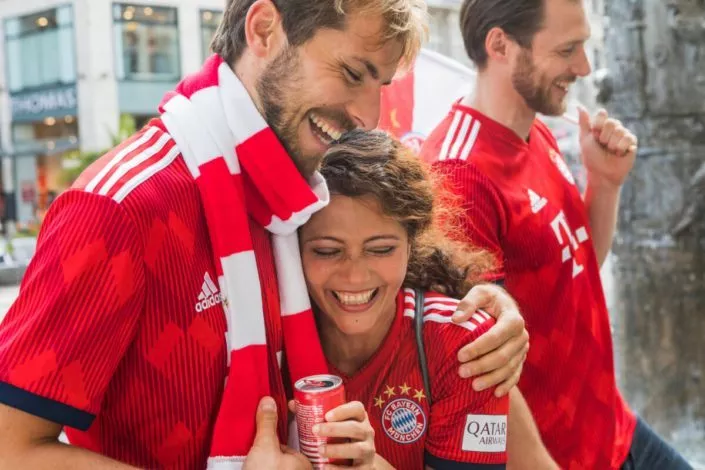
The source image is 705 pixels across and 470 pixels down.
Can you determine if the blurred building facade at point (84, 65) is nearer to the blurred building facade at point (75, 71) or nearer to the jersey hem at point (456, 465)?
the blurred building facade at point (75, 71)

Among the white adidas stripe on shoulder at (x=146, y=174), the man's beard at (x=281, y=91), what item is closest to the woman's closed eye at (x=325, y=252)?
the man's beard at (x=281, y=91)

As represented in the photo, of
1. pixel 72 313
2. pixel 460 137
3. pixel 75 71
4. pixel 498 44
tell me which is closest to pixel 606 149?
pixel 498 44

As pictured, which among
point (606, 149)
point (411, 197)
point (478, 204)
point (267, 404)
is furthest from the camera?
point (606, 149)

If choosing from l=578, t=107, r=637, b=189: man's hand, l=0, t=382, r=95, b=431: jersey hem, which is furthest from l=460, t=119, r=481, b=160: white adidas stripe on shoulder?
l=0, t=382, r=95, b=431: jersey hem

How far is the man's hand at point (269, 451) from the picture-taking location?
1.48 meters

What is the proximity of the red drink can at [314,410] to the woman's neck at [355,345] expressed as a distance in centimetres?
36

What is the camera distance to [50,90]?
5434 millimetres

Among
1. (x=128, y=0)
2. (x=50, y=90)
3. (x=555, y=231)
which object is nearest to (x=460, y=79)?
(x=555, y=231)

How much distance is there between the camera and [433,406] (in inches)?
71.1

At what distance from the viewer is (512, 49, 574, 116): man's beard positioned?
8.79 ft

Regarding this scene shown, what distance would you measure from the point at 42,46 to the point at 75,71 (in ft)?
0.72

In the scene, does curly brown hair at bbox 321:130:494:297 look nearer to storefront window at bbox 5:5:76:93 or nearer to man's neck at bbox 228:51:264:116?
man's neck at bbox 228:51:264:116

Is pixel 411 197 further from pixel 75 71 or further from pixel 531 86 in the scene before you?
pixel 75 71

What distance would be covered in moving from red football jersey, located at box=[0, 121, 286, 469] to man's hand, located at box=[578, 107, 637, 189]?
1.61 metres
